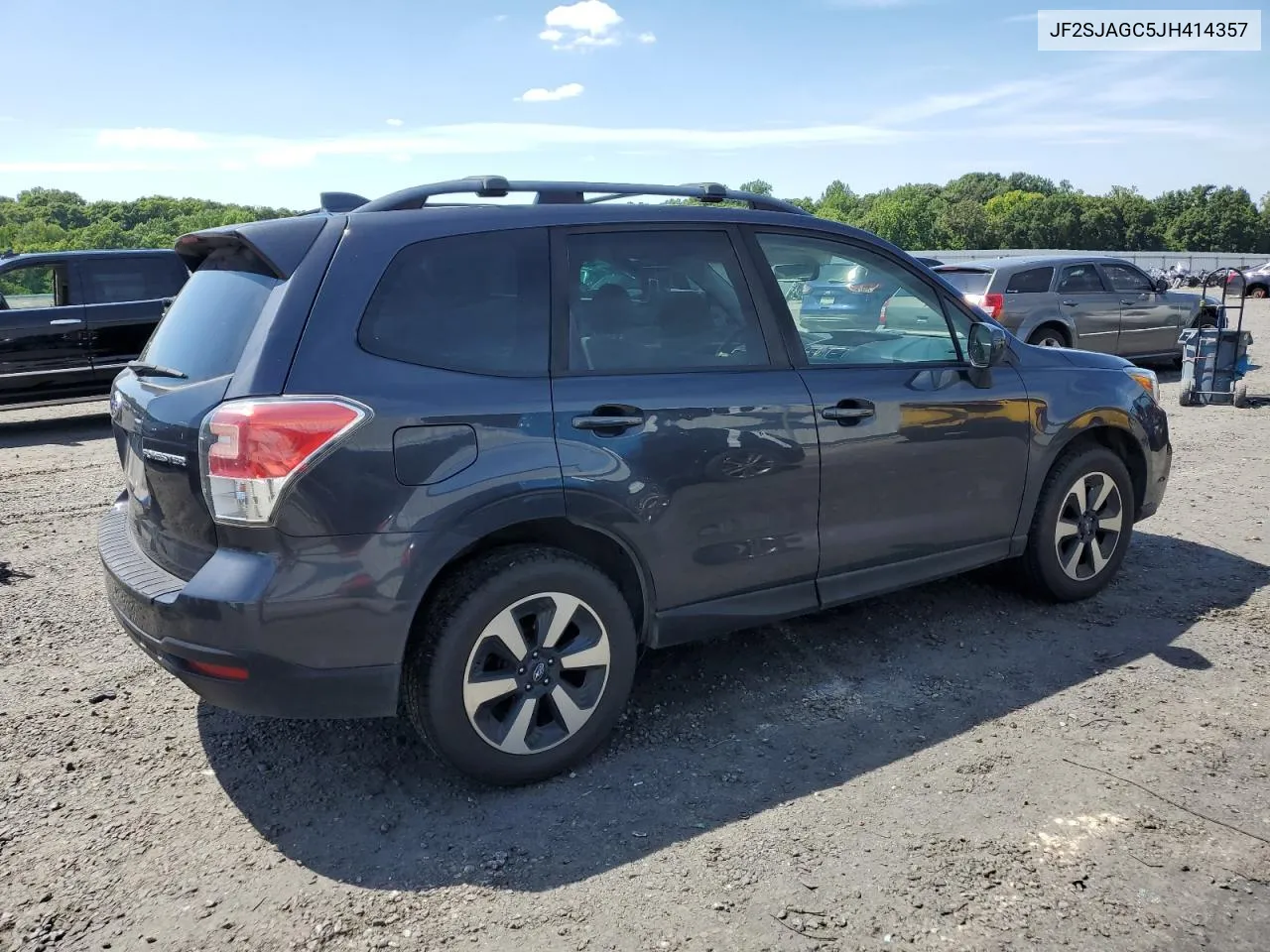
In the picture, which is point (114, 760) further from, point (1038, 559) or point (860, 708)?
point (1038, 559)

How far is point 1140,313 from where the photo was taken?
13578 millimetres

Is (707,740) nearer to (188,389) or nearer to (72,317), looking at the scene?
(188,389)

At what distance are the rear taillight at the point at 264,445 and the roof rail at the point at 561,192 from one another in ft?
2.63

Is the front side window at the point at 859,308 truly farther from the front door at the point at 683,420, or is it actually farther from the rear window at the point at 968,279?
the rear window at the point at 968,279

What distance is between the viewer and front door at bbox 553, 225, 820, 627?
10.7 ft

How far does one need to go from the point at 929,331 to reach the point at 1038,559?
123 cm

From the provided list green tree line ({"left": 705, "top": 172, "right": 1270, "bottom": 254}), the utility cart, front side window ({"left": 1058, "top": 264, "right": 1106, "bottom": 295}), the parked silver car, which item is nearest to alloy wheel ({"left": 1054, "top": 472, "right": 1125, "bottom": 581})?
the parked silver car

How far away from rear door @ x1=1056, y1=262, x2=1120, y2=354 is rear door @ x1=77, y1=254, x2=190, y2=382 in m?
10.6

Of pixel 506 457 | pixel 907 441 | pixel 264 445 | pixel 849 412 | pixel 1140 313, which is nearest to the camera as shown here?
pixel 264 445

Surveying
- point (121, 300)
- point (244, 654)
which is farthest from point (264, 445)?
point (121, 300)

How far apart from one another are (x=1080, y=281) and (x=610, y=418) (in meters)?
11.6

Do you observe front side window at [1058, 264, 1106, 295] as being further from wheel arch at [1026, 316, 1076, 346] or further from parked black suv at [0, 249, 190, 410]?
parked black suv at [0, 249, 190, 410]

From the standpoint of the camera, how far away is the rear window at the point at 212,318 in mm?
3033

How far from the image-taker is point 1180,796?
123 inches
